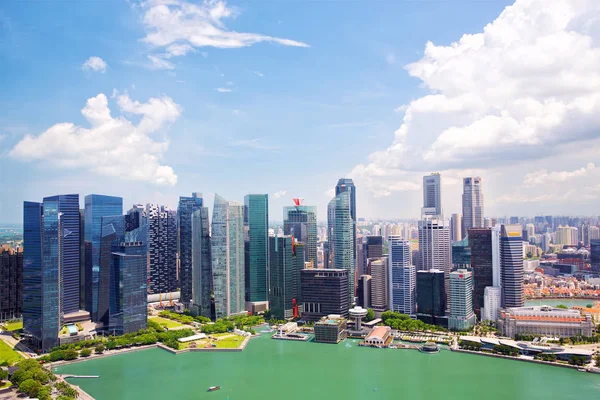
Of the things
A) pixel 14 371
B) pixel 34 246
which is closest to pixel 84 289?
pixel 34 246

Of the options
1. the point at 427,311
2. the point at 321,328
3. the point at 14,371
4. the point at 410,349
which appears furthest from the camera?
the point at 427,311

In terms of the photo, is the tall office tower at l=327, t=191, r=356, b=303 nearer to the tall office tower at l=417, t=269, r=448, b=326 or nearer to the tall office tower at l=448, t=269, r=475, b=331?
the tall office tower at l=417, t=269, r=448, b=326

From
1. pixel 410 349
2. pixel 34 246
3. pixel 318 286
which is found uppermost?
pixel 34 246

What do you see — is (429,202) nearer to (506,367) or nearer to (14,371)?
(506,367)

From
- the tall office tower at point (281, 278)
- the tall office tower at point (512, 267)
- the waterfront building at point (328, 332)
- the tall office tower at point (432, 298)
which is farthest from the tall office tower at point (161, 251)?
the tall office tower at point (512, 267)

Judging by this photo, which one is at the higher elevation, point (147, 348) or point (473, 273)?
point (473, 273)

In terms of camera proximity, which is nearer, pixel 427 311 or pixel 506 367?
pixel 506 367

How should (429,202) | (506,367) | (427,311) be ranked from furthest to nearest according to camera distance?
(429,202) → (427,311) → (506,367)

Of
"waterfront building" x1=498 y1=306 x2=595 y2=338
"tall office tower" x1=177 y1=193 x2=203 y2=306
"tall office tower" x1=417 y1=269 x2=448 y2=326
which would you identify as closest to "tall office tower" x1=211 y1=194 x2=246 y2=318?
"tall office tower" x1=177 y1=193 x2=203 y2=306
